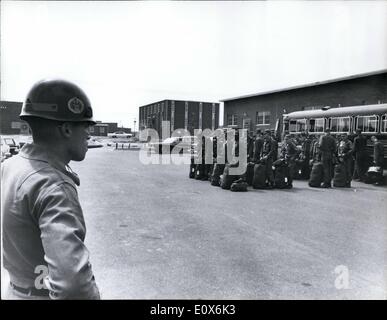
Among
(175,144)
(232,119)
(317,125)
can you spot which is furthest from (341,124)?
(232,119)

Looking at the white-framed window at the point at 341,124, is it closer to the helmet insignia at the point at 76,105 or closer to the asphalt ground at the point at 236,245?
the asphalt ground at the point at 236,245

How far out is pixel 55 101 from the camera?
1.44 m

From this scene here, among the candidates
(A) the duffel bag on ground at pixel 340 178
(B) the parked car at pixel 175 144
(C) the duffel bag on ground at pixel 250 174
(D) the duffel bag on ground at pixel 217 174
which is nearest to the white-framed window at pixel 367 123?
(A) the duffel bag on ground at pixel 340 178

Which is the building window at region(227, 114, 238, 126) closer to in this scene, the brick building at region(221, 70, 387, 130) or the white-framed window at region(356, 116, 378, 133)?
the brick building at region(221, 70, 387, 130)

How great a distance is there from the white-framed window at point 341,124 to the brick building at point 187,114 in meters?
36.4

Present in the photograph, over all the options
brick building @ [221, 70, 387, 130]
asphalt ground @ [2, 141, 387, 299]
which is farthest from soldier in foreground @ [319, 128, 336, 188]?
brick building @ [221, 70, 387, 130]

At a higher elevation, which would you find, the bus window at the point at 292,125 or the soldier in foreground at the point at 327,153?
the bus window at the point at 292,125

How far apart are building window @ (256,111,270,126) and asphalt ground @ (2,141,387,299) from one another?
65.4 feet

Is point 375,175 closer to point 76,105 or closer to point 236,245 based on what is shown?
point 236,245

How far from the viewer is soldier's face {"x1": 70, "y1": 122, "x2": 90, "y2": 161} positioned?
150 centimetres

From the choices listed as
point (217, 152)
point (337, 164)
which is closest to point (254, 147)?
point (217, 152)

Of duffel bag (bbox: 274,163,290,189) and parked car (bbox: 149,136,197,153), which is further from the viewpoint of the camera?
parked car (bbox: 149,136,197,153)

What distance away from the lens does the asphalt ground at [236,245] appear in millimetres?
3795

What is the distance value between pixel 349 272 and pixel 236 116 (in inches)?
1201
